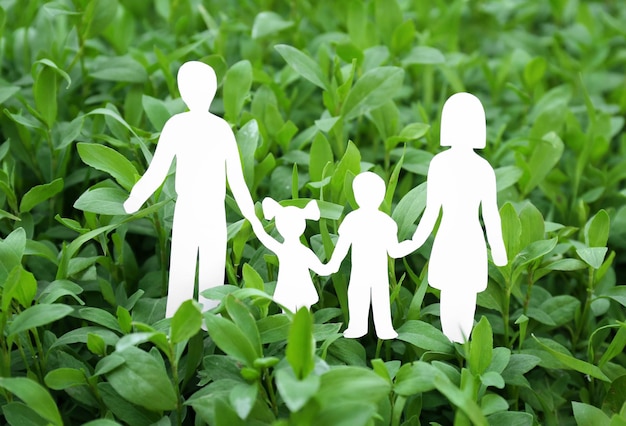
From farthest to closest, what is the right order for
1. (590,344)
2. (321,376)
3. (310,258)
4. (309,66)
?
(309,66), (590,344), (310,258), (321,376)

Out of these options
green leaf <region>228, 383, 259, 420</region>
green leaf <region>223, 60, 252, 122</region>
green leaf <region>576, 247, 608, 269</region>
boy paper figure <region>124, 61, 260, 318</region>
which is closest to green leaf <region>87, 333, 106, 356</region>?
boy paper figure <region>124, 61, 260, 318</region>

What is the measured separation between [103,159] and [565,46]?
180cm

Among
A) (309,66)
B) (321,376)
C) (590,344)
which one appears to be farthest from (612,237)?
(321,376)

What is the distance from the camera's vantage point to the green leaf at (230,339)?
1046 millimetres

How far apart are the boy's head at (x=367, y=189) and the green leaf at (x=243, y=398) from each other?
1.12 feet

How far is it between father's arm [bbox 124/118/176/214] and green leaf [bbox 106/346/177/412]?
0.80 feet

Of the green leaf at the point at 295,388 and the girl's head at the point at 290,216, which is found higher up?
the girl's head at the point at 290,216

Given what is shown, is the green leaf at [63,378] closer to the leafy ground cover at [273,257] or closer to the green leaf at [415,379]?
the leafy ground cover at [273,257]

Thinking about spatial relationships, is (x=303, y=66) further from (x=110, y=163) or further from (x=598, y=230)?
(x=598, y=230)

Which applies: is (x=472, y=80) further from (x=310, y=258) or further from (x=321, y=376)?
(x=321, y=376)

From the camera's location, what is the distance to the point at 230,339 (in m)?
1.05

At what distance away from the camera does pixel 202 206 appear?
47.0 inches

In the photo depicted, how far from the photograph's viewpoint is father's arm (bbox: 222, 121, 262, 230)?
119cm

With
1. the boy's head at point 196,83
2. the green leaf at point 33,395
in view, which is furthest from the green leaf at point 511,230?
the green leaf at point 33,395
